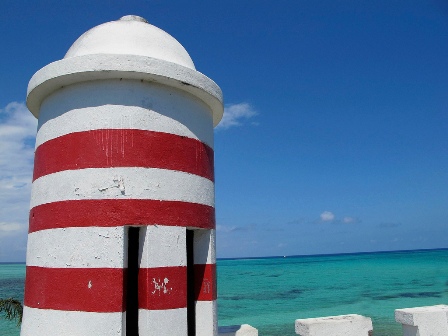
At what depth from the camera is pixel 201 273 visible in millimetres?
3996

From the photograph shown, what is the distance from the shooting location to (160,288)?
3375 millimetres

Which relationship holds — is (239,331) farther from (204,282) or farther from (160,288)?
(160,288)

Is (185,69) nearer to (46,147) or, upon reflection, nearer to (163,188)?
(163,188)

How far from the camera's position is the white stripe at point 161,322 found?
329cm

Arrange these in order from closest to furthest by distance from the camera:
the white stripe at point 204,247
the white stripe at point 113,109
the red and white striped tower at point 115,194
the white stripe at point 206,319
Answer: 1. the red and white striped tower at point 115,194
2. the white stripe at point 113,109
3. the white stripe at point 206,319
4. the white stripe at point 204,247

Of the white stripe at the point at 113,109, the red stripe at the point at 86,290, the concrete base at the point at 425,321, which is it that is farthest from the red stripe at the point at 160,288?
the concrete base at the point at 425,321

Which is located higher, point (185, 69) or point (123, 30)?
point (123, 30)

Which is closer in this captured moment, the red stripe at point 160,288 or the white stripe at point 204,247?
the red stripe at point 160,288

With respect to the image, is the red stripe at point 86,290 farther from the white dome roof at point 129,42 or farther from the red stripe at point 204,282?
the white dome roof at point 129,42

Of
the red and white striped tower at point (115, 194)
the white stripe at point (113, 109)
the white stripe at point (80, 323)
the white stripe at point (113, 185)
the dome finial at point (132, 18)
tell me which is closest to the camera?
the white stripe at point (80, 323)

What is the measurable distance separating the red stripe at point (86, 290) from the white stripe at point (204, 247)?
938 millimetres

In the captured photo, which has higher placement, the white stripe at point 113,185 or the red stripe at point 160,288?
the white stripe at point 113,185

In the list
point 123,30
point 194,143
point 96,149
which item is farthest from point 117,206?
point 123,30

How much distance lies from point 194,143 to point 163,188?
59cm
